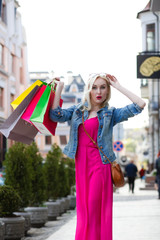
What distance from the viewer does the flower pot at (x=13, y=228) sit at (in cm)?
895

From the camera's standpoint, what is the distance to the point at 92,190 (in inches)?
210

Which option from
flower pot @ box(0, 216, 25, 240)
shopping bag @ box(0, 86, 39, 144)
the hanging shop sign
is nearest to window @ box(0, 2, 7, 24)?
the hanging shop sign

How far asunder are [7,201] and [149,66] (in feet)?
23.5

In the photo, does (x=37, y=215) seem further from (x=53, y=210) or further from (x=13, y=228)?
(x=13, y=228)

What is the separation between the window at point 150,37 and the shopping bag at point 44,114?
117 ft

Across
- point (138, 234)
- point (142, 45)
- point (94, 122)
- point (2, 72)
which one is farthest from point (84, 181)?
point (142, 45)

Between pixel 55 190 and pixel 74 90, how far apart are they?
215 feet

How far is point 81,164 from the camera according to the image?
5.41 metres

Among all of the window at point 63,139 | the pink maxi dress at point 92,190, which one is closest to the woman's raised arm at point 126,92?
the pink maxi dress at point 92,190

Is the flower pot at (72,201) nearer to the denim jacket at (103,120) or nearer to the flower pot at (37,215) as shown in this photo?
the flower pot at (37,215)

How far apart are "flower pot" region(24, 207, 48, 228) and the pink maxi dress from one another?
6.57 metres

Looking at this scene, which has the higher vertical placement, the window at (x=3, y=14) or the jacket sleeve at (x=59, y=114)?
the window at (x=3, y=14)

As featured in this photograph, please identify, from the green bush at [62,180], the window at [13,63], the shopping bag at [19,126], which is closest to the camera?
the shopping bag at [19,126]

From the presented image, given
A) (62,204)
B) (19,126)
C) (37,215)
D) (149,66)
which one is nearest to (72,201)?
(62,204)
